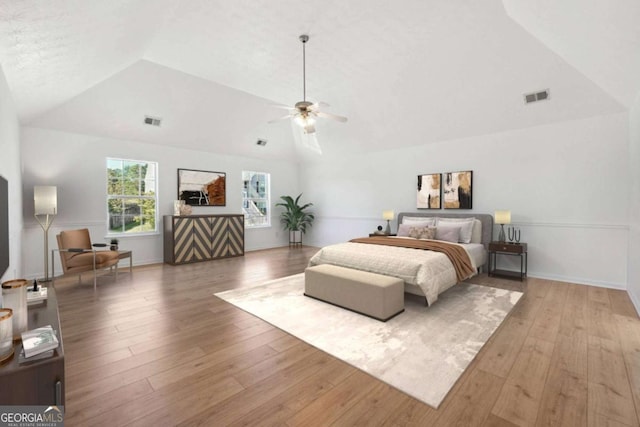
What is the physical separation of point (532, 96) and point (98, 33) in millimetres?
5721

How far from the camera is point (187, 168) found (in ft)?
22.5

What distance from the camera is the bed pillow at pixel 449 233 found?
5.08 meters

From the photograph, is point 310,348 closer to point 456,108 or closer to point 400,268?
point 400,268

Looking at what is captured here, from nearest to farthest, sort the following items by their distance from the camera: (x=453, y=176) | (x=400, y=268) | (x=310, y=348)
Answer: (x=310, y=348), (x=400, y=268), (x=453, y=176)

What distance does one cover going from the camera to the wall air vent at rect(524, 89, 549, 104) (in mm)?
4389

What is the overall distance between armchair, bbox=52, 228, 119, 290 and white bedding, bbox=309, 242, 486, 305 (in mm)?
3373

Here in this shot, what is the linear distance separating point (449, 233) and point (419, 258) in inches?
68.5

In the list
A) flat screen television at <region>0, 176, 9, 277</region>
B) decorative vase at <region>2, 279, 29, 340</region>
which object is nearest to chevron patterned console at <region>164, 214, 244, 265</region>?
flat screen television at <region>0, 176, 9, 277</region>

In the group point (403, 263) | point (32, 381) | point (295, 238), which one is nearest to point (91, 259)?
point (32, 381)

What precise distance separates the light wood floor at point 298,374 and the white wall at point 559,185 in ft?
3.89

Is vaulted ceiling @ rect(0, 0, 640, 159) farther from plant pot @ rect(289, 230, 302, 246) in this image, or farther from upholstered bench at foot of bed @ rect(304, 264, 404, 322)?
plant pot @ rect(289, 230, 302, 246)

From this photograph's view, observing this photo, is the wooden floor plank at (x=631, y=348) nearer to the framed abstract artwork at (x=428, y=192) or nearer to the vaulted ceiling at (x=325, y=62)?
the vaulted ceiling at (x=325, y=62)

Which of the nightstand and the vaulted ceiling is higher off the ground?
the vaulted ceiling

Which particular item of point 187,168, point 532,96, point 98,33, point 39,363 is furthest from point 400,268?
point 187,168
